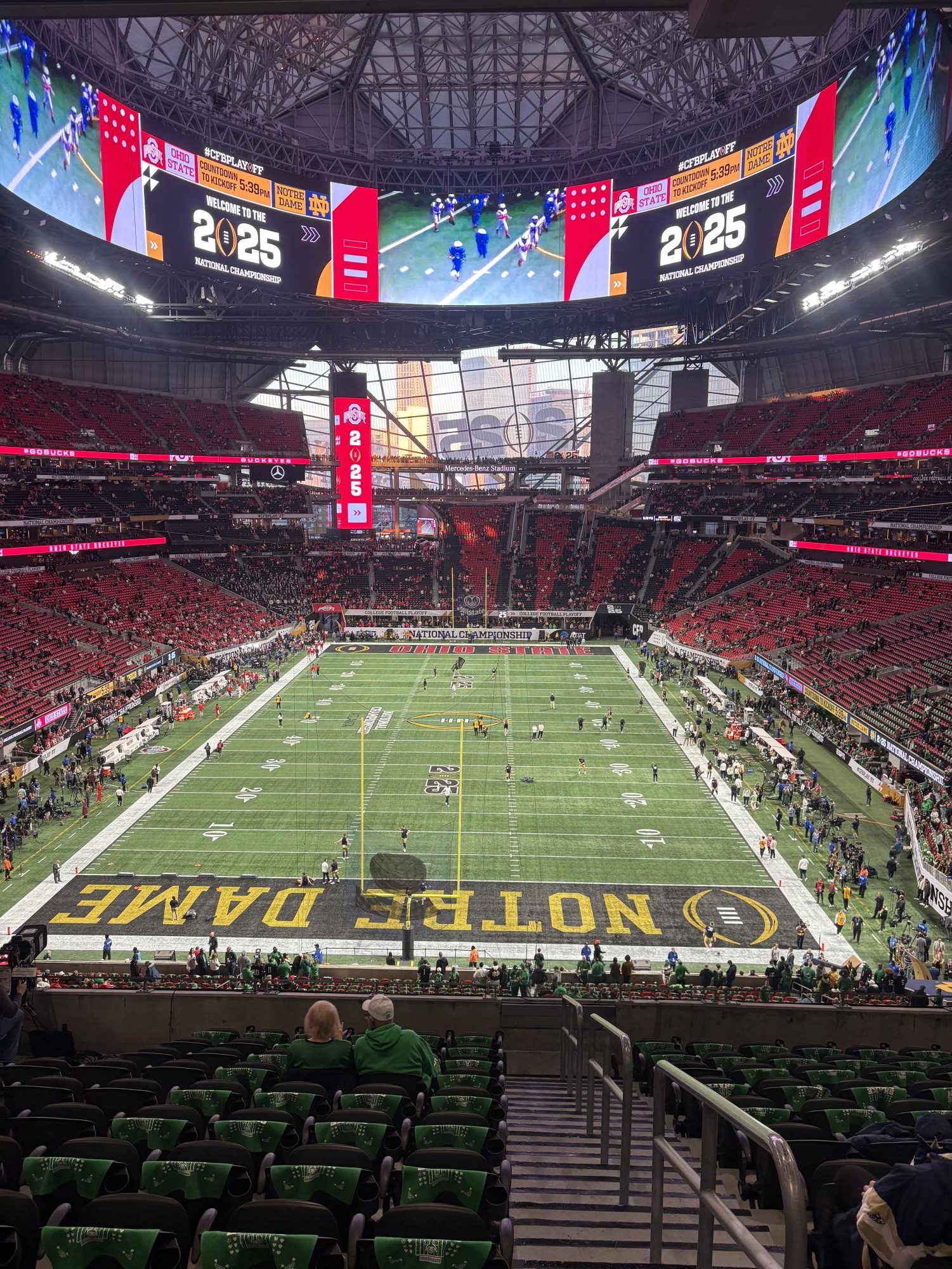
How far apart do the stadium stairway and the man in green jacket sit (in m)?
0.99

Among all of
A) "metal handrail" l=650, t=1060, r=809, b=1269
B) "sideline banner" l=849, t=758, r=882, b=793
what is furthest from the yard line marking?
"sideline banner" l=849, t=758, r=882, b=793

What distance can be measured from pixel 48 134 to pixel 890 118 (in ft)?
123

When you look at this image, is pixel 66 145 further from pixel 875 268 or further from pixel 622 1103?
pixel 622 1103

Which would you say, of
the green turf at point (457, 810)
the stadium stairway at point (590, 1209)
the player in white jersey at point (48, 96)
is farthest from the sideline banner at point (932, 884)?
the player in white jersey at point (48, 96)

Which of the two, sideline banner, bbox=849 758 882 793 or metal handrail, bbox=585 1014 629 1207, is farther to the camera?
sideline banner, bbox=849 758 882 793

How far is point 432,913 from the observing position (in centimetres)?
2295

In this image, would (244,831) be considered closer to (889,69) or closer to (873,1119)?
(873,1119)

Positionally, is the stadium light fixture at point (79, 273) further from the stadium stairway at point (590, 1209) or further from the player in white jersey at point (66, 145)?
the stadium stairway at point (590, 1209)

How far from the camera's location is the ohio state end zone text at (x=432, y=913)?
21.7 metres

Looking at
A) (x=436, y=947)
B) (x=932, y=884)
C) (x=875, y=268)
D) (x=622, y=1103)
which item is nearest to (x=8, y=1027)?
(x=622, y=1103)

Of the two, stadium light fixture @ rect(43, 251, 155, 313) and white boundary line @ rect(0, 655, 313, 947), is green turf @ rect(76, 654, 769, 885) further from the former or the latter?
stadium light fixture @ rect(43, 251, 155, 313)

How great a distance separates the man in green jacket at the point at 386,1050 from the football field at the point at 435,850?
51.3ft

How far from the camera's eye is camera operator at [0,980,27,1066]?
7.04 meters

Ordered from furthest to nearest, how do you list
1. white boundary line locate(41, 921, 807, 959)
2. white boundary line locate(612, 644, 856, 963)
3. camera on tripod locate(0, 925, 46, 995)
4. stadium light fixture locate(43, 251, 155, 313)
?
stadium light fixture locate(43, 251, 155, 313)
white boundary line locate(612, 644, 856, 963)
white boundary line locate(41, 921, 807, 959)
camera on tripod locate(0, 925, 46, 995)
